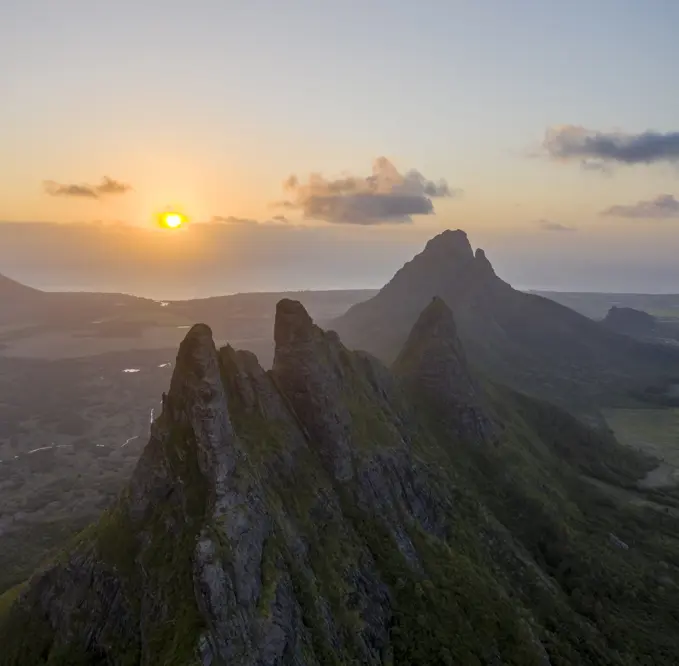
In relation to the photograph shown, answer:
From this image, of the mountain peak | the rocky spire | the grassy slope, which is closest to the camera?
the grassy slope

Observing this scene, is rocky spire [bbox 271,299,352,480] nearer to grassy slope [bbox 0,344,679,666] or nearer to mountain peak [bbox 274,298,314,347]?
mountain peak [bbox 274,298,314,347]

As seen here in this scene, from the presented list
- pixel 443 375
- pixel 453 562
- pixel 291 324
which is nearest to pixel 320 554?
pixel 453 562

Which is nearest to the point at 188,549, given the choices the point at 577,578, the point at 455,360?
the point at 577,578

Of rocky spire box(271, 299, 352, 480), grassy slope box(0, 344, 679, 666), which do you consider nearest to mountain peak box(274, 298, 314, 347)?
rocky spire box(271, 299, 352, 480)

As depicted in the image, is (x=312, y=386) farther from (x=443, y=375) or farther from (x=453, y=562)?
(x=443, y=375)

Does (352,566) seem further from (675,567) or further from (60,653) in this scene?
(675,567)
